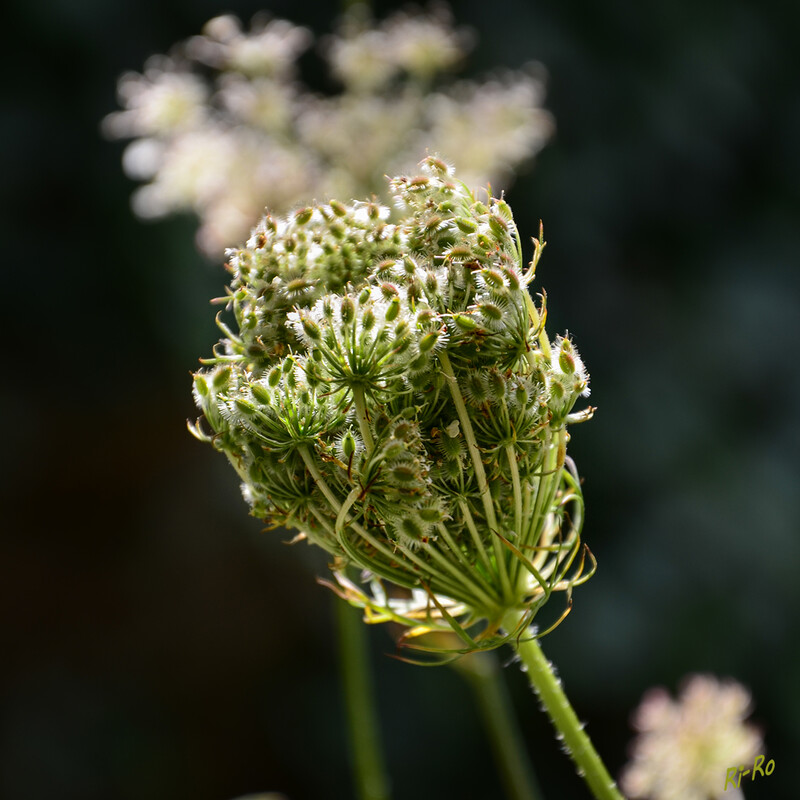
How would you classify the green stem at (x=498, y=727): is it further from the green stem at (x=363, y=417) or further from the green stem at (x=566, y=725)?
the green stem at (x=363, y=417)

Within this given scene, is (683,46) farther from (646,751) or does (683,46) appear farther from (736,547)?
(646,751)

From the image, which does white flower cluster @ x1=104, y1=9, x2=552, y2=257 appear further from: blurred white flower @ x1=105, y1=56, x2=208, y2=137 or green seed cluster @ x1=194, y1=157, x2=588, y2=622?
green seed cluster @ x1=194, y1=157, x2=588, y2=622

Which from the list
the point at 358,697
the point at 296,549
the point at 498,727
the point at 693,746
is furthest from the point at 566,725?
the point at 296,549

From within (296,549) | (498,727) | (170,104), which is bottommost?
(498,727)

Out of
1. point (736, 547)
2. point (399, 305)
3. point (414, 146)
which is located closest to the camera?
point (399, 305)

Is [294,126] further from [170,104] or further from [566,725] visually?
[566,725]

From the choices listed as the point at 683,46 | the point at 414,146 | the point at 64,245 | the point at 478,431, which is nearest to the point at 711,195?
the point at 683,46
